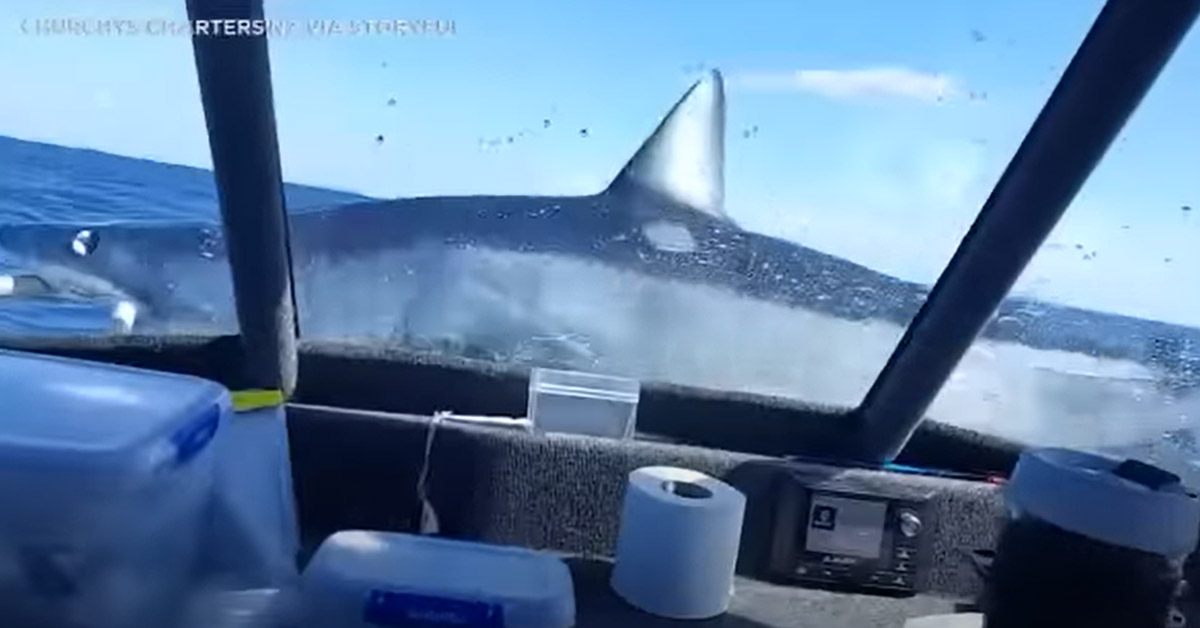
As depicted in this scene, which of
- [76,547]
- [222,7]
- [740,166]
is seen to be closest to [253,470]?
[76,547]

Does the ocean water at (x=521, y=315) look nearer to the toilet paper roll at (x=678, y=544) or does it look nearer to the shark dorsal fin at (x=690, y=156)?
the shark dorsal fin at (x=690, y=156)

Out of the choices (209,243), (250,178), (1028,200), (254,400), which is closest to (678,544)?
(254,400)

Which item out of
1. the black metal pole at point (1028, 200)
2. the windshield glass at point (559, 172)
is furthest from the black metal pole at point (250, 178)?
the black metal pole at point (1028, 200)

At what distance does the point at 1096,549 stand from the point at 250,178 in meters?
1.15

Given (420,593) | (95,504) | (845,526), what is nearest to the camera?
(95,504)

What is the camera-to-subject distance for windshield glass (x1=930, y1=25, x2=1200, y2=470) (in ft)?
5.69

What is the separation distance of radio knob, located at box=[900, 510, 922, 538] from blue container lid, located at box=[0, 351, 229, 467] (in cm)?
88

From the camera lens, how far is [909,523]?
1.59 metres

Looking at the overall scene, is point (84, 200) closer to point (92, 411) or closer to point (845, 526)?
point (92, 411)

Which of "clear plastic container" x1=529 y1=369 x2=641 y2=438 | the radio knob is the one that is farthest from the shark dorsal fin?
the radio knob

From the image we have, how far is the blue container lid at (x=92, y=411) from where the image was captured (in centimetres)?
95

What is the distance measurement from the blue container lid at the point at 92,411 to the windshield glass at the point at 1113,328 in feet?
3.74

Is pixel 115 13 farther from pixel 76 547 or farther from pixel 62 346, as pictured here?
pixel 76 547

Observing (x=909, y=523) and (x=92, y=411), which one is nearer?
(x=92, y=411)
